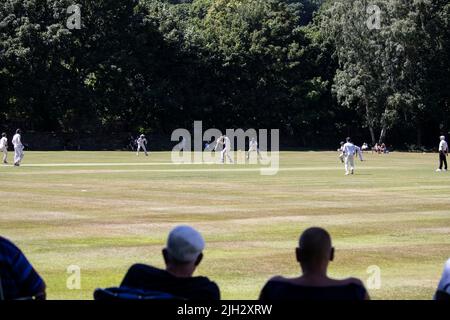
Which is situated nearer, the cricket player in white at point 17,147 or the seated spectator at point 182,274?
the seated spectator at point 182,274

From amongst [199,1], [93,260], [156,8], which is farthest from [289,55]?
[93,260]

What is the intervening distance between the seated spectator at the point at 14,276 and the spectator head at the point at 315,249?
2.13m

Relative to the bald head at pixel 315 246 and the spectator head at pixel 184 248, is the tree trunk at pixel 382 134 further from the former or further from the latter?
the spectator head at pixel 184 248

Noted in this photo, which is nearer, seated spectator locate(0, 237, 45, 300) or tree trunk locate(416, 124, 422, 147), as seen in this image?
seated spectator locate(0, 237, 45, 300)

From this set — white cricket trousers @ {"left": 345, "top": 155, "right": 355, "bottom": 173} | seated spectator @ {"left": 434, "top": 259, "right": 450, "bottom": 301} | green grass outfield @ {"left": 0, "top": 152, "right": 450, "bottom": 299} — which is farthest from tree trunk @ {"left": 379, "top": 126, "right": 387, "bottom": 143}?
seated spectator @ {"left": 434, "top": 259, "right": 450, "bottom": 301}

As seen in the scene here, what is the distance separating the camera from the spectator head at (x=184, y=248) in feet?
25.1

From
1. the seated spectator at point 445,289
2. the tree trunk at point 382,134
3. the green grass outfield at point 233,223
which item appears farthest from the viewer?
the tree trunk at point 382,134

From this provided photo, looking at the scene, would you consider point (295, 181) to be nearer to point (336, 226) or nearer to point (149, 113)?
point (336, 226)

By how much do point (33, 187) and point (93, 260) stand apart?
18.7m

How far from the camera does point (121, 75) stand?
9094 centimetres

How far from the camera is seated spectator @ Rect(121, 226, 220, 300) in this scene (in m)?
7.63

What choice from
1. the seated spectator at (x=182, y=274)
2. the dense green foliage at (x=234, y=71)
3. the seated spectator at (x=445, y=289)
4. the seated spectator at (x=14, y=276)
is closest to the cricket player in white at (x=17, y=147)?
the dense green foliage at (x=234, y=71)

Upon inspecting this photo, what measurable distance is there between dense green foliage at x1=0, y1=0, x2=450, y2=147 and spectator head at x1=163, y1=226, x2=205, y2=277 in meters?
79.8

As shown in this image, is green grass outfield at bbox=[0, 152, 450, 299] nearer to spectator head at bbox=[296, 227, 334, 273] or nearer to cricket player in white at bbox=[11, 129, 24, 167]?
spectator head at bbox=[296, 227, 334, 273]
